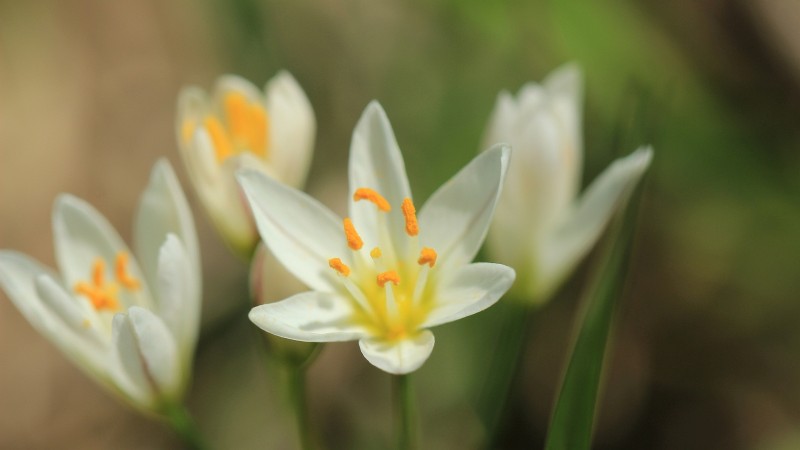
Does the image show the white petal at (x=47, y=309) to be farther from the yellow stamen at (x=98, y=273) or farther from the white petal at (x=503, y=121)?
the white petal at (x=503, y=121)

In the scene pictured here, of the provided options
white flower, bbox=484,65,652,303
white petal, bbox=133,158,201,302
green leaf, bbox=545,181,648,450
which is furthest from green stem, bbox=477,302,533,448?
white petal, bbox=133,158,201,302

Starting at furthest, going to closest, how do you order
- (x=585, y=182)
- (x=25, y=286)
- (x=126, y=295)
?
(x=585, y=182) → (x=126, y=295) → (x=25, y=286)

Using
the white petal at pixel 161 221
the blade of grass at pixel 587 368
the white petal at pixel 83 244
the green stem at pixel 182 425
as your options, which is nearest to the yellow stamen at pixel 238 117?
the white petal at pixel 161 221

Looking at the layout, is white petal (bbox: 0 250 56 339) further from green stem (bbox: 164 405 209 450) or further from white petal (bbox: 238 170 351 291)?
white petal (bbox: 238 170 351 291)

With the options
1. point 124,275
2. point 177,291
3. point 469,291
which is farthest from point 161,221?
point 469,291

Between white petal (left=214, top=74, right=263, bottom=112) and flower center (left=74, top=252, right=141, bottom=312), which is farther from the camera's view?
white petal (left=214, top=74, right=263, bottom=112)

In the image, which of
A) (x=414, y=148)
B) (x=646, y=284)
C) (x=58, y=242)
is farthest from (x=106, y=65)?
(x=646, y=284)

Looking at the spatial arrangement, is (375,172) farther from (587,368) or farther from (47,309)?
(47,309)
